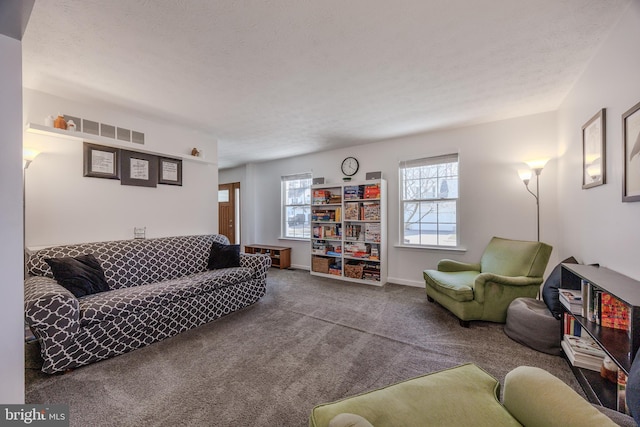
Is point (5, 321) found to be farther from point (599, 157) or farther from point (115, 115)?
point (599, 157)

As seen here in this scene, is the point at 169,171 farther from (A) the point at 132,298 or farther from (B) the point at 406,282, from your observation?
(B) the point at 406,282

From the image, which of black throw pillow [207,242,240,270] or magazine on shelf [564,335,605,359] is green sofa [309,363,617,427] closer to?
magazine on shelf [564,335,605,359]

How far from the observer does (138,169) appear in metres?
3.18

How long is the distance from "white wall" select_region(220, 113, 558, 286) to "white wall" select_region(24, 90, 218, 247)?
2577mm

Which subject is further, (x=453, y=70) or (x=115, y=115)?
(x=115, y=115)

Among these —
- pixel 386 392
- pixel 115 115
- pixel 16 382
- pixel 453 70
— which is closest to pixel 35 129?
pixel 115 115

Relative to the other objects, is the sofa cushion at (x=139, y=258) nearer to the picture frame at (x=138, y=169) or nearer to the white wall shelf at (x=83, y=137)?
the picture frame at (x=138, y=169)

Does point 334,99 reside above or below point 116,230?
above

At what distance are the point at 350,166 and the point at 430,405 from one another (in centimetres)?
394

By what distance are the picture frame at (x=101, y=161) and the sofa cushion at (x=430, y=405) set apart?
3410mm

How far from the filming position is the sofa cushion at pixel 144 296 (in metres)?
1.93

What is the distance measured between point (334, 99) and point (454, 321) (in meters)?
2.76

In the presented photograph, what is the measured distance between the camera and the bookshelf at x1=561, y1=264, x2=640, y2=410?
1134 millimetres

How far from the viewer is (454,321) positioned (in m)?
2.65
